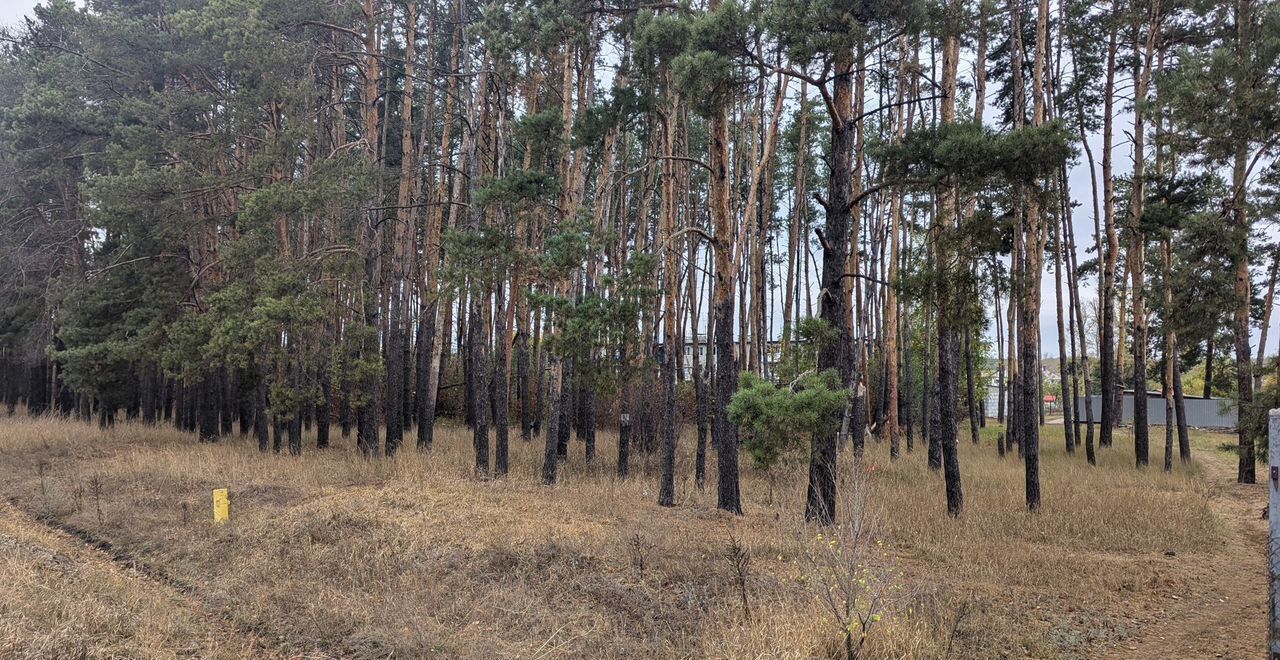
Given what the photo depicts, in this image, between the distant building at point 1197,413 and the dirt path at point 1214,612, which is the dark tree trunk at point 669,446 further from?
the distant building at point 1197,413

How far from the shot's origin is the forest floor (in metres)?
5.74

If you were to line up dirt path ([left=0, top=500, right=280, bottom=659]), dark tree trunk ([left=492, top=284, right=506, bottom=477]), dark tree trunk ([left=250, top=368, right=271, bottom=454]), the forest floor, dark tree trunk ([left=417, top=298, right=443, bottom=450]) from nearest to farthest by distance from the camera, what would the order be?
dirt path ([left=0, top=500, right=280, bottom=659])
the forest floor
dark tree trunk ([left=492, top=284, right=506, bottom=477])
dark tree trunk ([left=417, top=298, right=443, bottom=450])
dark tree trunk ([left=250, top=368, right=271, bottom=454])

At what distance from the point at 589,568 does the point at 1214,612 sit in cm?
606

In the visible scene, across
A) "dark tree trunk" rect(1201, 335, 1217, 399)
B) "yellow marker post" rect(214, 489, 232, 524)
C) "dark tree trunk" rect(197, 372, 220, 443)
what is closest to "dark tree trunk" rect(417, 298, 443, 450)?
"dark tree trunk" rect(197, 372, 220, 443)

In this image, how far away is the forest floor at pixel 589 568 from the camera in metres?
5.74

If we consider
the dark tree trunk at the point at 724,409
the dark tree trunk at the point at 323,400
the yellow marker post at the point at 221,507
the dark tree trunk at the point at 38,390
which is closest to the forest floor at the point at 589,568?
the yellow marker post at the point at 221,507

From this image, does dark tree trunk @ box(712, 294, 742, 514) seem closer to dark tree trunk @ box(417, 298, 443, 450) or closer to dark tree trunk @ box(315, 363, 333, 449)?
dark tree trunk @ box(417, 298, 443, 450)

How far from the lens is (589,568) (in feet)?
25.6

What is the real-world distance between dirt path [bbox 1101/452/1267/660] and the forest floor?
3 cm

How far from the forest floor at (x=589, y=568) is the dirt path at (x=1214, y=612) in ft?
0.10

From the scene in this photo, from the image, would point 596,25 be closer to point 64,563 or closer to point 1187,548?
point 64,563

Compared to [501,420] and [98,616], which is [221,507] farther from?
[501,420]

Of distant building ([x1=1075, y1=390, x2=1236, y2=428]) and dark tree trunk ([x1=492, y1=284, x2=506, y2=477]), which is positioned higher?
dark tree trunk ([x1=492, y1=284, x2=506, y2=477])

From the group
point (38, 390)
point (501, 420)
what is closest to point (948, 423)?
point (501, 420)
